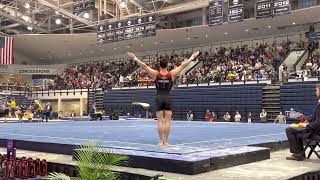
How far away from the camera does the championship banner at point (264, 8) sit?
20570 mm

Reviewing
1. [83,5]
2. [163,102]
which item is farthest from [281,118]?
[163,102]

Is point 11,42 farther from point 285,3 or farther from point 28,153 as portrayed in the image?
point 28,153

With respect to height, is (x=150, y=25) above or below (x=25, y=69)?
above

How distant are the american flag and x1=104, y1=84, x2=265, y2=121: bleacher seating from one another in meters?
11.1

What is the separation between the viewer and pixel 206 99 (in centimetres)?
2788

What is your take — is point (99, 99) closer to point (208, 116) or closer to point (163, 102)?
point (208, 116)

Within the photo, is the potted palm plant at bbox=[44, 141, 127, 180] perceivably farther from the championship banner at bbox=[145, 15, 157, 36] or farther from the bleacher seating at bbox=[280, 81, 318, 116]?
the championship banner at bbox=[145, 15, 157, 36]

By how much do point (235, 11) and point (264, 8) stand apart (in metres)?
1.69

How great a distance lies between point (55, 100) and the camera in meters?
40.2

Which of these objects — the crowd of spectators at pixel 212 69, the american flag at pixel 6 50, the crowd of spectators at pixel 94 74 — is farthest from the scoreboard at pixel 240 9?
the american flag at pixel 6 50

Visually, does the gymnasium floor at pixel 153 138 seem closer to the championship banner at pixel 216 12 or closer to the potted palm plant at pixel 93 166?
the potted palm plant at pixel 93 166

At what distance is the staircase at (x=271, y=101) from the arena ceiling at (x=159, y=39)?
5.24m

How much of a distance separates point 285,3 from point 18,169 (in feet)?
54.0

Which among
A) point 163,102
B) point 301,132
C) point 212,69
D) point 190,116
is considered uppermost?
point 212,69
